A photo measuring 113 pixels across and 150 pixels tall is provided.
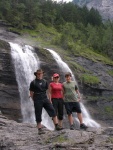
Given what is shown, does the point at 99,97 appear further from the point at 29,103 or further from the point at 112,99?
the point at 29,103

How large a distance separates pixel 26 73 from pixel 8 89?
3116mm

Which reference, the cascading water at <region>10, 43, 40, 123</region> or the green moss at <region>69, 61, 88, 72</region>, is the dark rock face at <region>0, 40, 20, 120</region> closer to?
the cascading water at <region>10, 43, 40, 123</region>

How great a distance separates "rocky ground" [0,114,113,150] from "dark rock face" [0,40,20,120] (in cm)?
1788

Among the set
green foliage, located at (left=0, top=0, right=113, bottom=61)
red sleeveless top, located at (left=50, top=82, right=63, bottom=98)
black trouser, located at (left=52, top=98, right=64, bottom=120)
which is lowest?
black trouser, located at (left=52, top=98, right=64, bottom=120)

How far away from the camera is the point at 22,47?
3722cm

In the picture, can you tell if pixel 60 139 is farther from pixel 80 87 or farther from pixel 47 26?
pixel 47 26

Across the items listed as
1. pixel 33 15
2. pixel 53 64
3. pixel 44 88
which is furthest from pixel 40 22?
pixel 44 88

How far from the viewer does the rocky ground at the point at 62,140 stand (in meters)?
10.1

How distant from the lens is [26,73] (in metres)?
33.6

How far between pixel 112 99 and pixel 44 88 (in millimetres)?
29123

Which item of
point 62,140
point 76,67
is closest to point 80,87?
point 76,67

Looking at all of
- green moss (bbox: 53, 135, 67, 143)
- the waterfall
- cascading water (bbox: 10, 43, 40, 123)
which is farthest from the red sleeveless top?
the waterfall

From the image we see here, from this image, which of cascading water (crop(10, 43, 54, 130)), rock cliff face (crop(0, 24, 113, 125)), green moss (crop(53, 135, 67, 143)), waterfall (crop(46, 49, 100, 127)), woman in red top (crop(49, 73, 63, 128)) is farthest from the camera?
waterfall (crop(46, 49, 100, 127))

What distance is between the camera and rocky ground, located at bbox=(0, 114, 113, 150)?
10.1 metres
